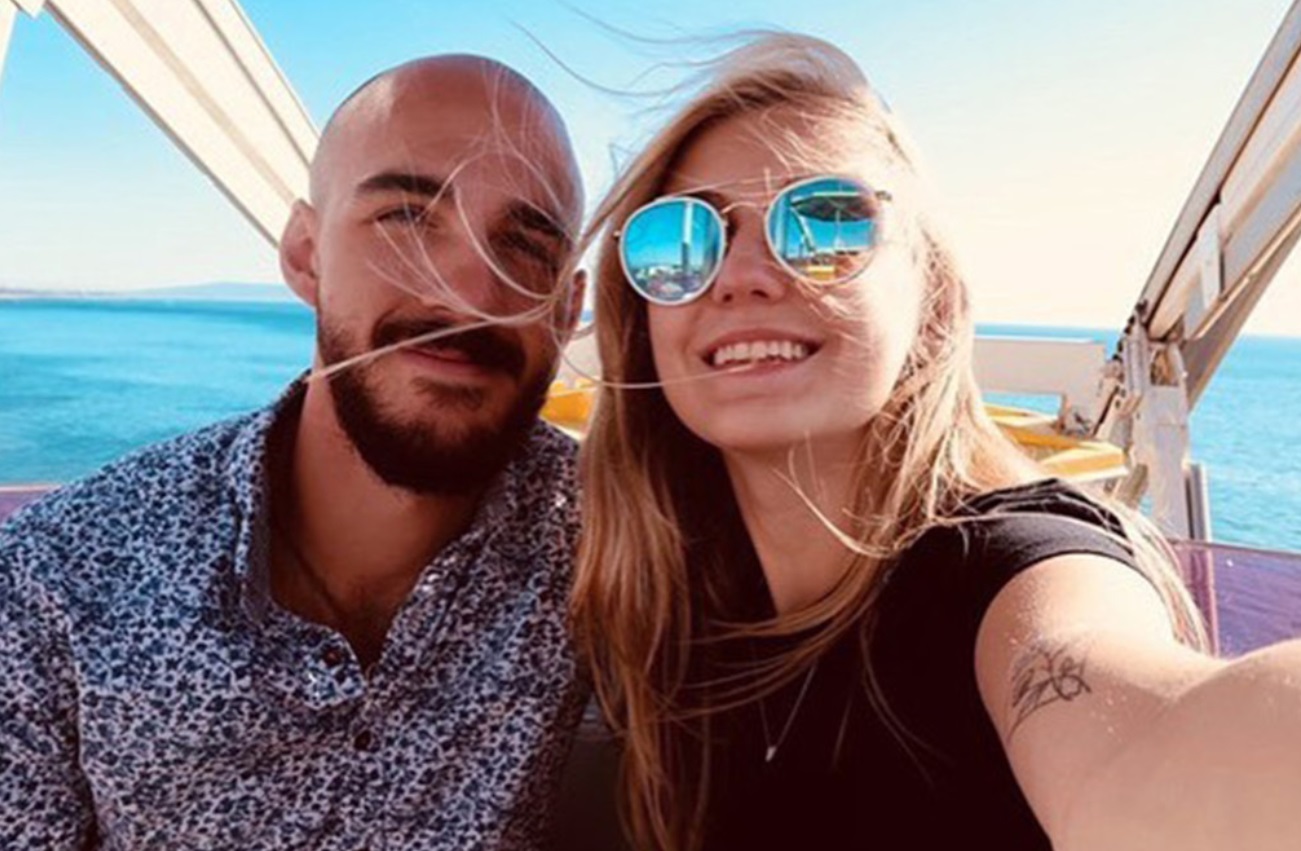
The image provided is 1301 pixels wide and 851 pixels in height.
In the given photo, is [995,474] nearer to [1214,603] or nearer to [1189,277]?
[1214,603]

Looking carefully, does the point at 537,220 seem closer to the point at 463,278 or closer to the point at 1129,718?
the point at 463,278

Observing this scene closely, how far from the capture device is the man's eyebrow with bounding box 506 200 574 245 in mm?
1006

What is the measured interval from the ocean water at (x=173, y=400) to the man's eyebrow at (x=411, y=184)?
2.01 metres

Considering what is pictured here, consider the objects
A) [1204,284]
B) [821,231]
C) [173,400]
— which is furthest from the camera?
[173,400]

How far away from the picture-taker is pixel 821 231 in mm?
807

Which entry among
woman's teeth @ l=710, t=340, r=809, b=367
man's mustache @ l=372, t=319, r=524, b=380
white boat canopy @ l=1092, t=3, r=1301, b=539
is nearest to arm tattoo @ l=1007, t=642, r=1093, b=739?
woman's teeth @ l=710, t=340, r=809, b=367

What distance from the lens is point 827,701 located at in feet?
2.58

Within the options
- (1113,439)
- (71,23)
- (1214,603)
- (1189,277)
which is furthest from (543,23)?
(1113,439)

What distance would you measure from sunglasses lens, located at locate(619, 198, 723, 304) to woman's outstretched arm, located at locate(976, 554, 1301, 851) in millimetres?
355

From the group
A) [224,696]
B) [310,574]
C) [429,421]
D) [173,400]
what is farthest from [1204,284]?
[173,400]

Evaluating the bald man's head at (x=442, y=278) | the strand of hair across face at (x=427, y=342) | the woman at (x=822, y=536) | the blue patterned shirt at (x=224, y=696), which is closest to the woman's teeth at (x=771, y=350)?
the woman at (x=822, y=536)

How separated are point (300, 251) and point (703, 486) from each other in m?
0.51

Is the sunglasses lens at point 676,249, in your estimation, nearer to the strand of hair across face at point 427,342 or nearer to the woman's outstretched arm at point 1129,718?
the strand of hair across face at point 427,342

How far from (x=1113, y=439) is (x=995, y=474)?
296 centimetres
